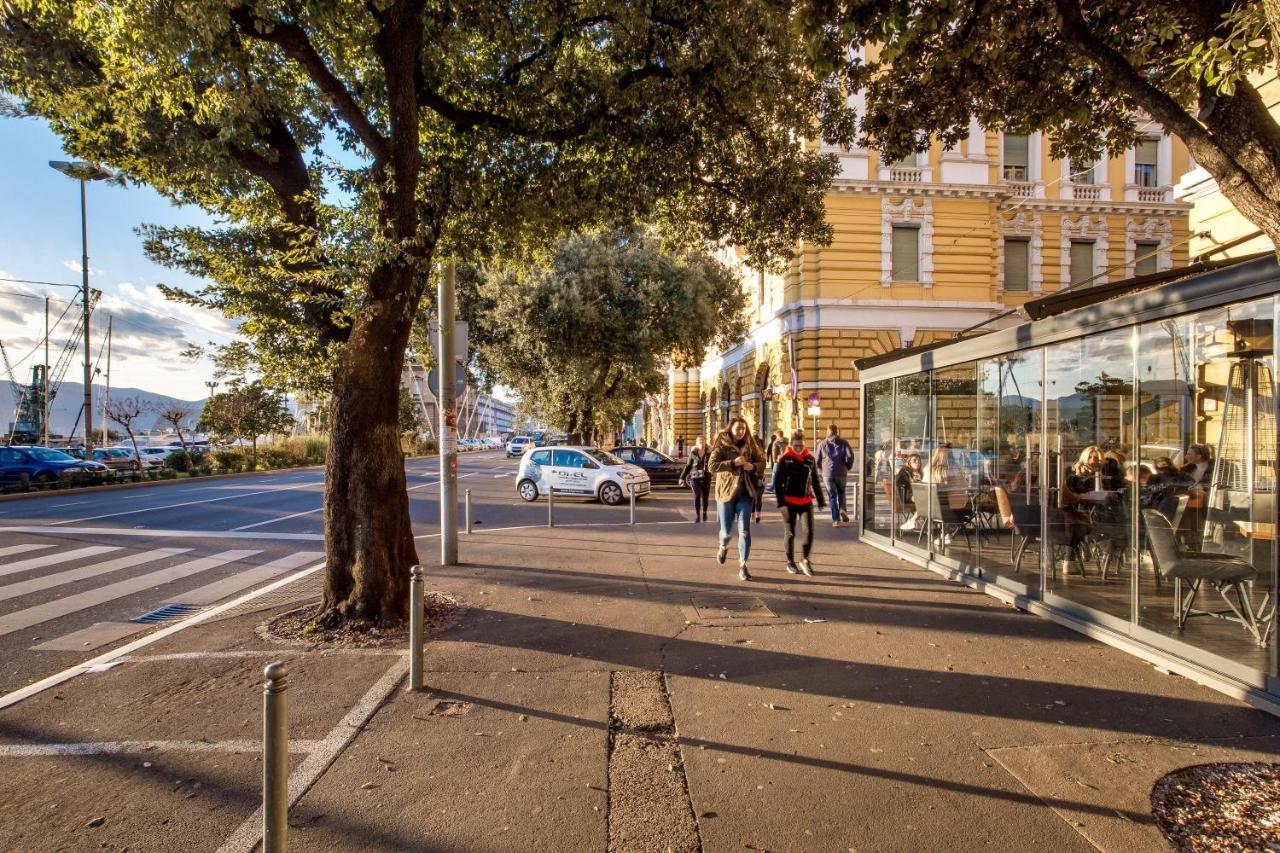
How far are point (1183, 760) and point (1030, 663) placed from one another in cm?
154

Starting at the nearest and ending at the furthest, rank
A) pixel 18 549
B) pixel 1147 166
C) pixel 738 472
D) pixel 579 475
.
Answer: pixel 738 472
pixel 18 549
pixel 579 475
pixel 1147 166

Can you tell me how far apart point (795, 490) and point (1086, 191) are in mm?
24880

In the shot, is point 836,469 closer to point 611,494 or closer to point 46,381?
point 611,494

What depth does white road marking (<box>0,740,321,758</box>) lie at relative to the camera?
3.77 metres

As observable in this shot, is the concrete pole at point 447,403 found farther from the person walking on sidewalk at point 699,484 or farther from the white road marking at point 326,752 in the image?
the person walking on sidewalk at point 699,484

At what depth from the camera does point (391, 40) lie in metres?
6.10

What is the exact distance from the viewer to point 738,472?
789 centimetres

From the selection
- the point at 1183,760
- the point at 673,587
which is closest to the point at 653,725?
the point at 1183,760

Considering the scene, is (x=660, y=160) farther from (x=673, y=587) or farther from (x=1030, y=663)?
(x=1030, y=663)

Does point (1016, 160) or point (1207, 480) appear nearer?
point (1207, 480)

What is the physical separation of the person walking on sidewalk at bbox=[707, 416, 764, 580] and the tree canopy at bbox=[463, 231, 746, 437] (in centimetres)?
1483

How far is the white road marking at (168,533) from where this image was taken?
11.9 metres

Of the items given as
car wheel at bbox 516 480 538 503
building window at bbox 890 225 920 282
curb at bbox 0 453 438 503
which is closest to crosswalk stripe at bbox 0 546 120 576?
car wheel at bbox 516 480 538 503

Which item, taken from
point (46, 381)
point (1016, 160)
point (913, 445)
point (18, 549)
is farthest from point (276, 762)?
point (46, 381)
